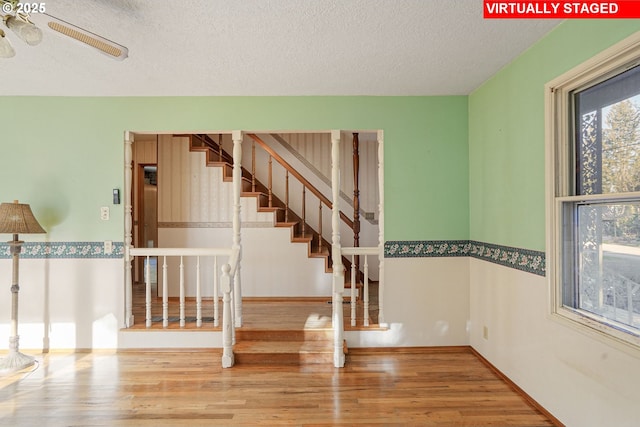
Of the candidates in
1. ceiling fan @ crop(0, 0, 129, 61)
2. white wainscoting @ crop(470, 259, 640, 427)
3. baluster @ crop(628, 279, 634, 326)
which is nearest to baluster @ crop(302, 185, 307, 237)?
white wainscoting @ crop(470, 259, 640, 427)

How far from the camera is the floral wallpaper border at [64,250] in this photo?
3668mm

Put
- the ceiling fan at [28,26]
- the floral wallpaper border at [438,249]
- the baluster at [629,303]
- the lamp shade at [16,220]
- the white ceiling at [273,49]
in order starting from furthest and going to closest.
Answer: the floral wallpaper border at [438,249], the lamp shade at [16,220], the white ceiling at [273,49], the baluster at [629,303], the ceiling fan at [28,26]

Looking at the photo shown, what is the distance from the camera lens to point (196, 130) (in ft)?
12.3

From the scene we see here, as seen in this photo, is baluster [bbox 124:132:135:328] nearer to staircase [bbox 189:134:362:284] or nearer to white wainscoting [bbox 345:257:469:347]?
staircase [bbox 189:134:362:284]

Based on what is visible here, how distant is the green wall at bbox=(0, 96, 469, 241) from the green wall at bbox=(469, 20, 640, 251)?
263mm

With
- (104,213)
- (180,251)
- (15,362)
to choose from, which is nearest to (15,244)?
(104,213)

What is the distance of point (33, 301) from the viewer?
12.1 feet

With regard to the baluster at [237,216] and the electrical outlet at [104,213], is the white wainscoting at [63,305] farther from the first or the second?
A: the baluster at [237,216]

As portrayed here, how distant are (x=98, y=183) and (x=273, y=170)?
2.60 m

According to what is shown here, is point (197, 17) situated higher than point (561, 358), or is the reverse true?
point (197, 17)

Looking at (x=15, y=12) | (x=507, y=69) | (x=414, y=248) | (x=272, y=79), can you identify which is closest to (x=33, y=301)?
(x=15, y=12)

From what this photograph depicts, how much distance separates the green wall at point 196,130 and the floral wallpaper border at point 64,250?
8 centimetres

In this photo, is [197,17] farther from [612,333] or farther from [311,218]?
[311,218]

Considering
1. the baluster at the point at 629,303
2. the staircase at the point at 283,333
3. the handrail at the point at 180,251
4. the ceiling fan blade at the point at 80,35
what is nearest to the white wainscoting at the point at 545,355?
the baluster at the point at 629,303
